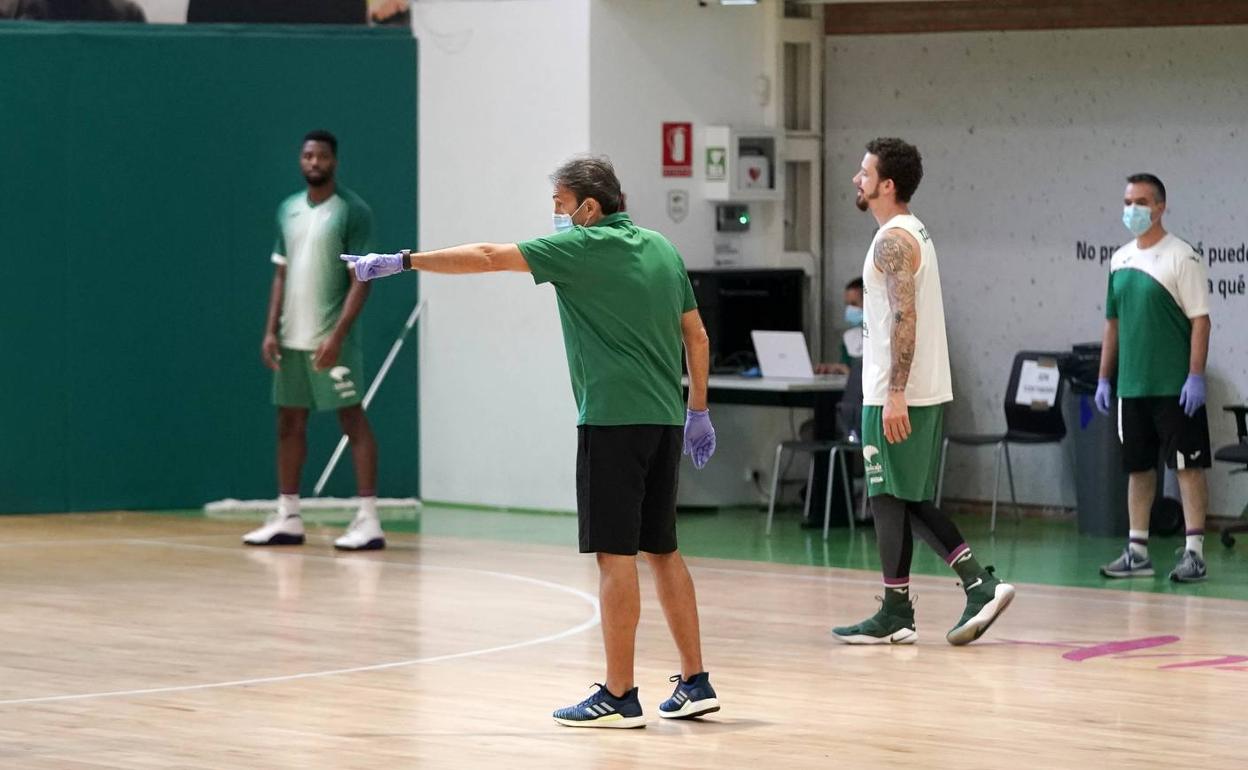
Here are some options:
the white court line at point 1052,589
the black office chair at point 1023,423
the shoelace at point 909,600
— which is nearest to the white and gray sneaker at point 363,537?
the white court line at point 1052,589

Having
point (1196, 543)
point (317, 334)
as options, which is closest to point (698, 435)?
point (1196, 543)

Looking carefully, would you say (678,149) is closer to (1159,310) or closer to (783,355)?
(783,355)

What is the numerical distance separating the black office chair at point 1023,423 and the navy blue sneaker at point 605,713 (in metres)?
6.31

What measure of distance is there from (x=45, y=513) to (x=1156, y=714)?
8221mm

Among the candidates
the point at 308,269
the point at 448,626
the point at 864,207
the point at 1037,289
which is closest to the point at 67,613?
the point at 448,626

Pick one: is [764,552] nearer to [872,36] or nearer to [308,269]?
[308,269]

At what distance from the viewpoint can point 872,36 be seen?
1415 centimetres

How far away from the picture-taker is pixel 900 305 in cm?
830

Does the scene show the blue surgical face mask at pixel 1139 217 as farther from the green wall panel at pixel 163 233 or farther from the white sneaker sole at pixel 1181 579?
the green wall panel at pixel 163 233

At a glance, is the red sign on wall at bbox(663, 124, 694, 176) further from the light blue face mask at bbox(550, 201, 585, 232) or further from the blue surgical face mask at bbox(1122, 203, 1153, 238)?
the light blue face mask at bbox(550, 201, 585, 232)

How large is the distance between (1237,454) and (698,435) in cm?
554

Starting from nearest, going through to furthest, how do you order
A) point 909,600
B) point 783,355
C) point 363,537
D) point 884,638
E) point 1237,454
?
point 884,638
point 909,600
point 363,537
point 1237,454
point 783,355

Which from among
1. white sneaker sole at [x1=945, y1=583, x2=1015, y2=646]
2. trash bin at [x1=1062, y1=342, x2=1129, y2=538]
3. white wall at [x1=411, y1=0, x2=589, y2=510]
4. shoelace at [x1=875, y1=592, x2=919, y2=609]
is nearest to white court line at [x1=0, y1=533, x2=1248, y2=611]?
shoelace at [x1=875, y1=592, x2=919, y2=609]

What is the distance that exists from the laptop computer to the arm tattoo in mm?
4508
